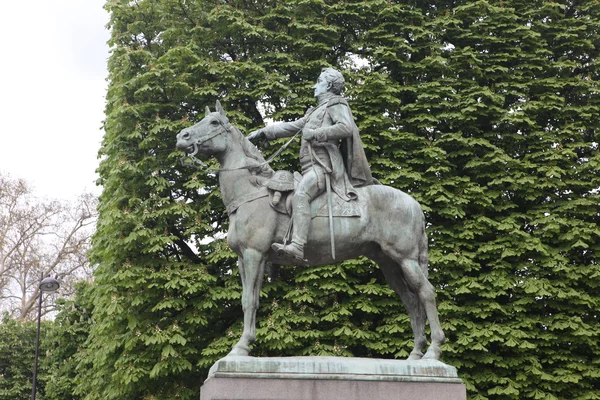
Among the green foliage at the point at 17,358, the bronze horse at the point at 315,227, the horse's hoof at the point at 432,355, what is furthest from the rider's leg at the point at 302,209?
the green foliage at the point at 17,358

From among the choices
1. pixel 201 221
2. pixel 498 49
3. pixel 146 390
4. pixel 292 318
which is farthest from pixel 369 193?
pixel 498 49

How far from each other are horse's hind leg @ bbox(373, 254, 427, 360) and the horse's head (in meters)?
2.72

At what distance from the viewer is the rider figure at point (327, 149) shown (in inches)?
369

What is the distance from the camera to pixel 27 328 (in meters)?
31.4

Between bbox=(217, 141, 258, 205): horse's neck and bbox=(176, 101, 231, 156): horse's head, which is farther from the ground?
bbox=(176, 101, 231, 156): horse's head

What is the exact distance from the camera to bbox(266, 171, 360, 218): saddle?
9391 mm

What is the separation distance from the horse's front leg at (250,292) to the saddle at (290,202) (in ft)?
2.37

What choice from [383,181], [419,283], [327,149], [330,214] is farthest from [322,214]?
[383,181]

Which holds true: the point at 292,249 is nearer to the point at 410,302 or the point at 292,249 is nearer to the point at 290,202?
the point at 290,202

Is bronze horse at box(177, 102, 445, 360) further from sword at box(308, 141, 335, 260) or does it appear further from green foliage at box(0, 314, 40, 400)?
green foliage at box(0, 314, 40, 400)

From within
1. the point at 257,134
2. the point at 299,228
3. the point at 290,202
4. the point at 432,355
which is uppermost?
the point at 257,134

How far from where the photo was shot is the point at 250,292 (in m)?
9.01

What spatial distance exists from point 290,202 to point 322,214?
451 millimetres

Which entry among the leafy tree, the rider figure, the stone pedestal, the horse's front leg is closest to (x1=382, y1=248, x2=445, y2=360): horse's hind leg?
the stone pedestal
